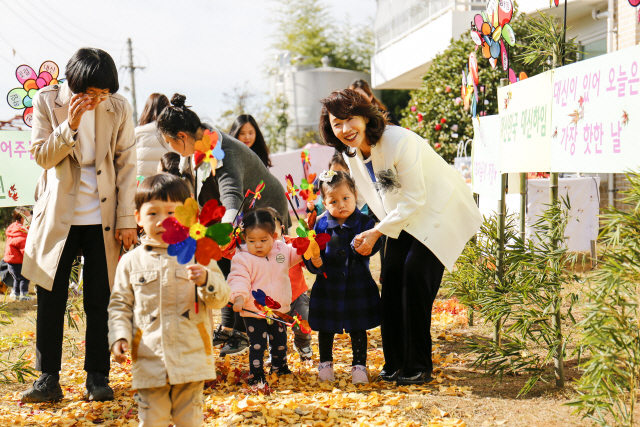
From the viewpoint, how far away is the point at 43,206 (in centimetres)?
286

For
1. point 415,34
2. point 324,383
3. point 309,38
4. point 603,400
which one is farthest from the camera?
A: point 309,38

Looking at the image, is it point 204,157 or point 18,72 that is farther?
point 18,72

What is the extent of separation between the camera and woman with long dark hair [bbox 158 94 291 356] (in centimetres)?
291

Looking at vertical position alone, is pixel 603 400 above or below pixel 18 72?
below

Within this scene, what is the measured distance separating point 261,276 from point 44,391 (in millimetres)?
1190

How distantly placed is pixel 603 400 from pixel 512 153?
1490 millimetres

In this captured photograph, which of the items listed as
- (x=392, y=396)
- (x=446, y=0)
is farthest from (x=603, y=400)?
(x=446, y=0)

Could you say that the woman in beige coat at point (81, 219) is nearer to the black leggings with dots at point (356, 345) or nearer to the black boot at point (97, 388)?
the black boot at point (97, 388)

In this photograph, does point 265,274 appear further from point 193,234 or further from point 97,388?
point 193,234

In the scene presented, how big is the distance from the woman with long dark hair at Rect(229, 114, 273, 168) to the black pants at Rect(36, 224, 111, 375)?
1.43m

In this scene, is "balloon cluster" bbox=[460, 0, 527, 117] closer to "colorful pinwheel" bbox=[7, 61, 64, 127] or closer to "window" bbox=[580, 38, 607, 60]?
"colorful pinwheel" bbox=[7, 61, 64, 127]

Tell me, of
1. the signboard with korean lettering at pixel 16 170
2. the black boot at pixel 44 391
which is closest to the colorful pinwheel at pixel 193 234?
the black boot at pixel 44 391

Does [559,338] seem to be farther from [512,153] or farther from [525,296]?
[512,153]

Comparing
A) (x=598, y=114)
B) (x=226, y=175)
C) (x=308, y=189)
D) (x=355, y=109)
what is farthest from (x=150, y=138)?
(x=598, y=114)
